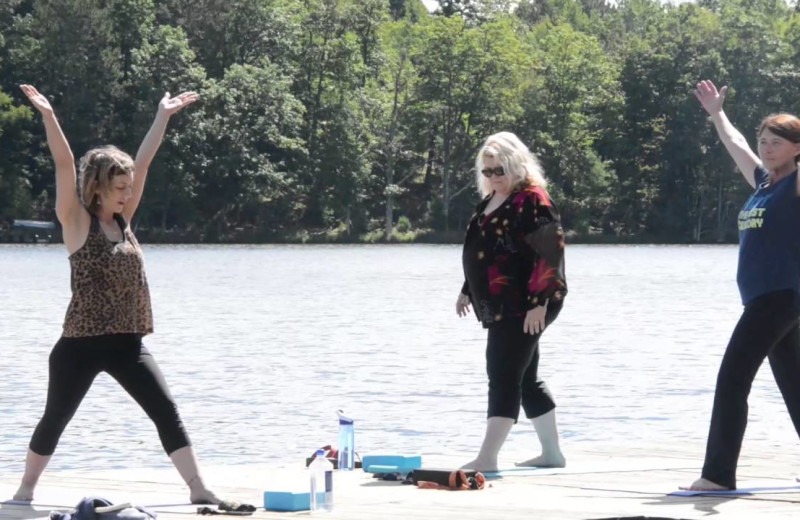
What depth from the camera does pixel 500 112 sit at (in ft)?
318

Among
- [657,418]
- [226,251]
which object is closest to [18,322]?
[657,418]

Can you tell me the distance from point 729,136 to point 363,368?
14.8 meters

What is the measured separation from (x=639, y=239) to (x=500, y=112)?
1095 cm

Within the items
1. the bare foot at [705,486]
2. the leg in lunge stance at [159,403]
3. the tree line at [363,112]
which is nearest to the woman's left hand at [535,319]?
the bare foot at [705,486]

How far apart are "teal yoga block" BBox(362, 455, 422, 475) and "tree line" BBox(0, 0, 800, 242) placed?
256ft

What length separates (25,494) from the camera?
26.0ft

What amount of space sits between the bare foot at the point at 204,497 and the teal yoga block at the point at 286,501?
0.79 feet

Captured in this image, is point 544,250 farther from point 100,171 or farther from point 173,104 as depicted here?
point 100,171

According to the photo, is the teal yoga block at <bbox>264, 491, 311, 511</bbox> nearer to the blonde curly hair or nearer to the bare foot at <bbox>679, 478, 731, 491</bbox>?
the bare foot at <bbox>679, 478, 731, 491</bbox>

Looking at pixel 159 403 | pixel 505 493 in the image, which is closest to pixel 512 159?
pixel 505 493

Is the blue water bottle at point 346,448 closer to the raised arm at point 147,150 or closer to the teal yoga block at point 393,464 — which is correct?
the teal yoga block at point 393,464

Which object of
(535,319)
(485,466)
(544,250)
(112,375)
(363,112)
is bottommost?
(485,466)

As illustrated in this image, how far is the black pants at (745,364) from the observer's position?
796 centimetres

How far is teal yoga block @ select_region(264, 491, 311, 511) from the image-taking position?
7.62m
